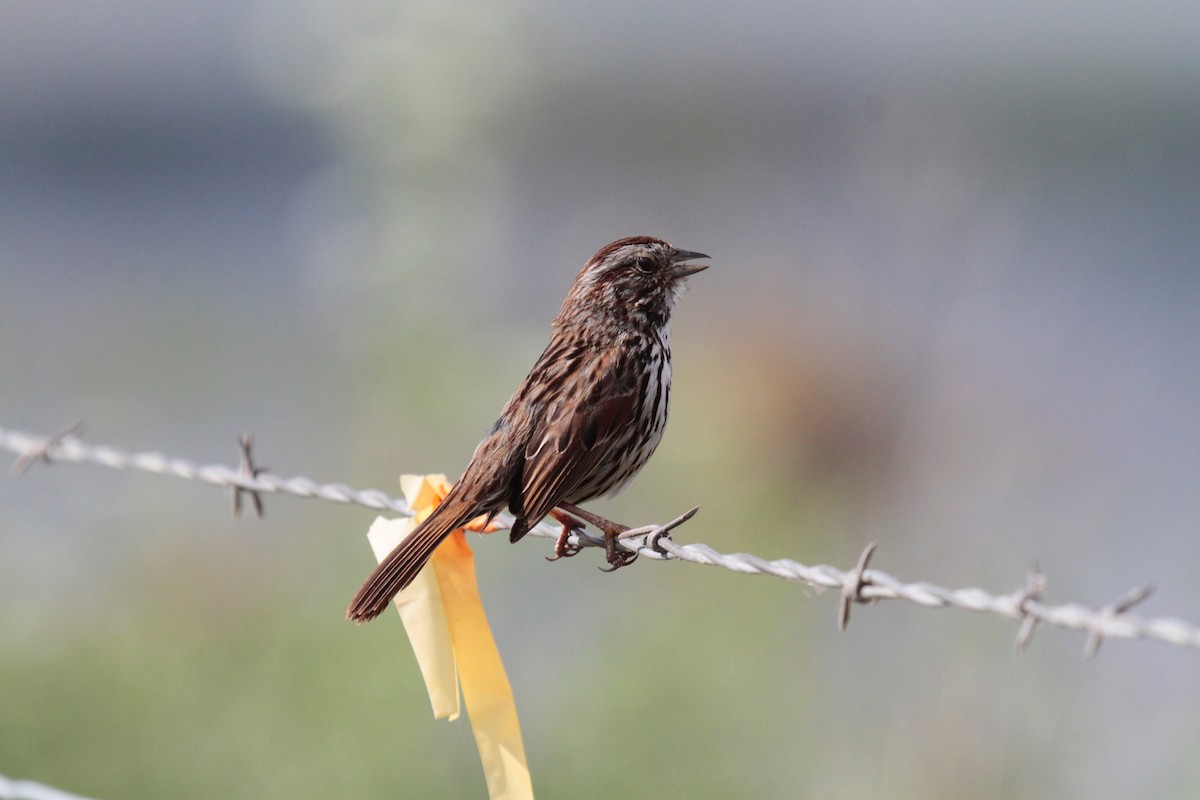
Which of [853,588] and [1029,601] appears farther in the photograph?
[853,588]

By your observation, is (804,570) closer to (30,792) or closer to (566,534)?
(566,534)

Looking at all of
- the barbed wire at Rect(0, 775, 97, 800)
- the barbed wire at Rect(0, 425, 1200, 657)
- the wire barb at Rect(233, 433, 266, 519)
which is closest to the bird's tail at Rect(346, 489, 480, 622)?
the barbed wire at Rect(0, 425, 1200, 657)

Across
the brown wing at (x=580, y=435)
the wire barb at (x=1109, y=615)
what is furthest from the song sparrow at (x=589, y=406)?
the wire barb at (x=1109, y=615)

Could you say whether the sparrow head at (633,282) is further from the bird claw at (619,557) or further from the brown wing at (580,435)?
the bird claw at (619,557)

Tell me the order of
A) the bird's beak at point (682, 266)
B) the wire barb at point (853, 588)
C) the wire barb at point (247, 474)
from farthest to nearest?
the bird's beak at point (682, 266) → the wire barb at point (247, 474) → the wire barb at point (853, 588)

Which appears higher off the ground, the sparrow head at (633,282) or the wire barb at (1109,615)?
the sparrow head at (633,282)

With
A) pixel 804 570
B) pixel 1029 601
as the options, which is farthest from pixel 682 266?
pixel 1029 601

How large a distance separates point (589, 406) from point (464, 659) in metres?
1.02

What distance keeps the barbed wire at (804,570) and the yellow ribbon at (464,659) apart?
288mm

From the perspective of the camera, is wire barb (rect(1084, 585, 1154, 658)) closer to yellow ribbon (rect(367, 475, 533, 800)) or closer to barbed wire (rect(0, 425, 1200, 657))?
barbed wire (rect(0, 425, 1200, 657))

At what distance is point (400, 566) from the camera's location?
10.2 feet

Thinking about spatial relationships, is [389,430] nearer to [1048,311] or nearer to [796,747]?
[796,747]

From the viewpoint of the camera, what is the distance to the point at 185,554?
5.36 meters

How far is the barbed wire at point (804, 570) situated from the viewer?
2.12m
